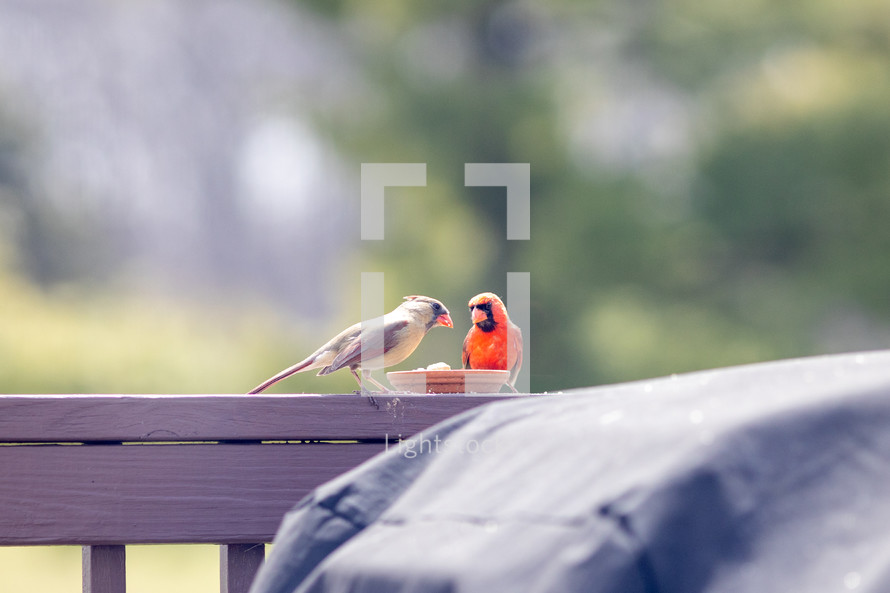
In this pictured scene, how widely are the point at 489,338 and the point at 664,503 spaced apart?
1.39m

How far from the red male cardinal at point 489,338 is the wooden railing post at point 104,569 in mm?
829

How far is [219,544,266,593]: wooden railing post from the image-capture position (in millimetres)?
1008

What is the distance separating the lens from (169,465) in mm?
986

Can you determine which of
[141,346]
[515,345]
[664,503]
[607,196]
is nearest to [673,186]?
[607,196]

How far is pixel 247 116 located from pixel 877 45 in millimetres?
3578

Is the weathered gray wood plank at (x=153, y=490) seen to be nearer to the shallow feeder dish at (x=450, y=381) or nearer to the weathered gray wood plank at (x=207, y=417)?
the weathered gray wood plank at (x=207, y=417)

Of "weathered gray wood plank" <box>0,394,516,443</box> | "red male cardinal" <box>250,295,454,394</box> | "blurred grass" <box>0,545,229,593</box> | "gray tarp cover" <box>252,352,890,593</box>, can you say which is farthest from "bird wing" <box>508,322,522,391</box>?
"blurred grass" <box>0,545,229,593</box>

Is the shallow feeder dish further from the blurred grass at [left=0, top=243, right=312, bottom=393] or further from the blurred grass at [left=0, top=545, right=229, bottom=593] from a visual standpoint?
the blurred grass at [left=0, top=545, right=229, bottom=593]

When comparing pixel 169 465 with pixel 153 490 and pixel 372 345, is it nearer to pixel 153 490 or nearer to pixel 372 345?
pixel 153 490

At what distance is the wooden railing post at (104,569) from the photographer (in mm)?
985

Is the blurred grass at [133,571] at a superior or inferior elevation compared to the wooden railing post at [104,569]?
inferior

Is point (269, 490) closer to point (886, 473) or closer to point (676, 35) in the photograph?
point (886, 473)

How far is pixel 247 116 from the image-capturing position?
512cm

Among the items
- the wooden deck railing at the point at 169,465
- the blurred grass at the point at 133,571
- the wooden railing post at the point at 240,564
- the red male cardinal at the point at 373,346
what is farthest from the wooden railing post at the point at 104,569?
the blurred grass at the point at 133,571
